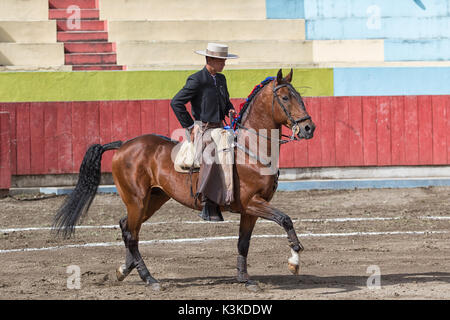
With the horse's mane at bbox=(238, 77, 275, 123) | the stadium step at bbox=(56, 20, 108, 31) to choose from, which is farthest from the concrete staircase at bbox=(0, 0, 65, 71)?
the horse's mane at bbox=(238, 77, 275, 123)

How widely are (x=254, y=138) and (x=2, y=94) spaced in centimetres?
1239

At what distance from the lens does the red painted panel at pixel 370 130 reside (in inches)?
703

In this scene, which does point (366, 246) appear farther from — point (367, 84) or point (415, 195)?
point (367, 84)

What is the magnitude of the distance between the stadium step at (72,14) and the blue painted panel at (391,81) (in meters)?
6.86

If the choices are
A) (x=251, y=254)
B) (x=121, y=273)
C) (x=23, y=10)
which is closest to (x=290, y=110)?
(x=121, y=273)

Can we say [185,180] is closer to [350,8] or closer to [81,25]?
[81,25]

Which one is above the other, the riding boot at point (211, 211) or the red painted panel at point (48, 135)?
the red painted panel at point (48, 135)

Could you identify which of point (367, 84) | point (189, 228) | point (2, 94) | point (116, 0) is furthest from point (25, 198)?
point (367, 84)

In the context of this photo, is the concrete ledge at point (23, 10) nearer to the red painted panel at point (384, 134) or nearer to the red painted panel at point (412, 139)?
the red painted panel at point (384, 134)

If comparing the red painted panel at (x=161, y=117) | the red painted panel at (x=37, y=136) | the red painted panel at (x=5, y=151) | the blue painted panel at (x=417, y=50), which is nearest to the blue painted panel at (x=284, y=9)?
the blue painted panel at (x=417, y=50)

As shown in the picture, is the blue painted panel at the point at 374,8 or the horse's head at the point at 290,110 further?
the blue painted panel at the point at 374,8

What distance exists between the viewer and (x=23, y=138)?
17125 mm

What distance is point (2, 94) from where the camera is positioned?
18188 millimetres

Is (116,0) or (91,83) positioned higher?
(116,0)
